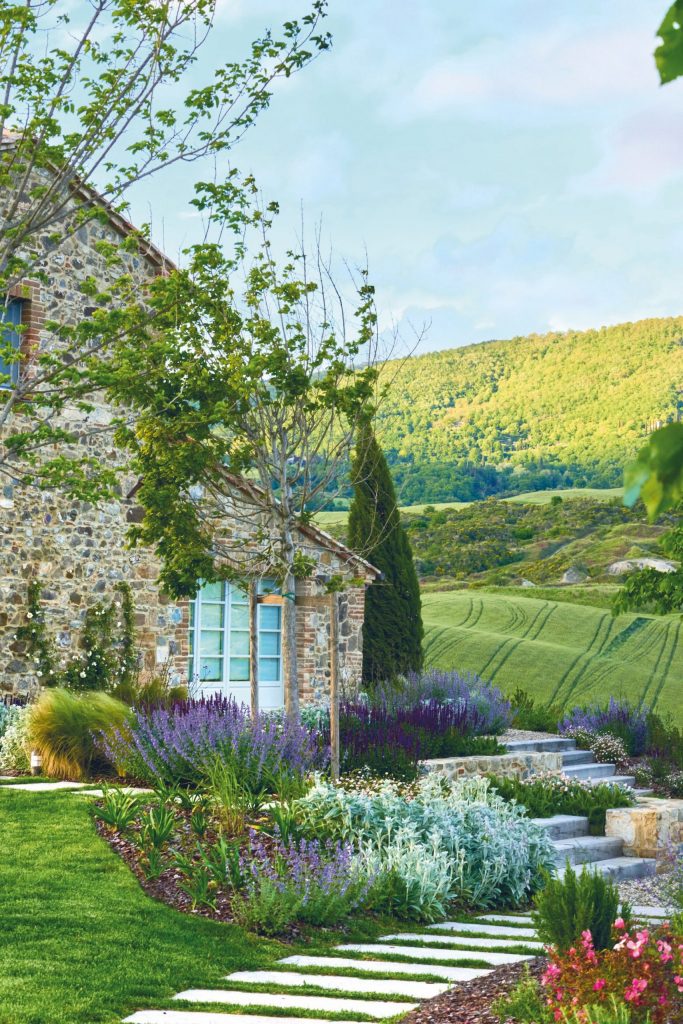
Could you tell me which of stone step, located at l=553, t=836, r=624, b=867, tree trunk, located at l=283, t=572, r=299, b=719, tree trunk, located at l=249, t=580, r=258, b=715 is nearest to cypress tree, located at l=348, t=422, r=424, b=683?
tree trunk, located at l=249, t=580, r=258, b=715

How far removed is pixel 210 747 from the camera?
8766mm

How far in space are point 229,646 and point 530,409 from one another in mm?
45475

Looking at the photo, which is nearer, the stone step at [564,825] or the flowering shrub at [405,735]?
the stone step at [564,825]

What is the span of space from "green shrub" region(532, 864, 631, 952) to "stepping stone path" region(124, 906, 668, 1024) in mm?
683

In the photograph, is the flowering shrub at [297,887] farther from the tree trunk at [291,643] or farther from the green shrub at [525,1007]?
the tree trunk at [291,643]

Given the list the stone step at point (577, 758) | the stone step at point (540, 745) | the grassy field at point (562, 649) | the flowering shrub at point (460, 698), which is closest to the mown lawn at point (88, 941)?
the flowering shrub at point (460, 698)

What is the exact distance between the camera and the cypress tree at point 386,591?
16969mm

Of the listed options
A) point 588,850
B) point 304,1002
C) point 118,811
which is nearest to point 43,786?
point 118,811

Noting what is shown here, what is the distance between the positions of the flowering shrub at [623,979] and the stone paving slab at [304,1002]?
2.39 ft

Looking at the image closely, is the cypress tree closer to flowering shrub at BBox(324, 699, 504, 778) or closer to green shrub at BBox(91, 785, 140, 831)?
flowering shrub at BBox(324, 699, 504, 778)

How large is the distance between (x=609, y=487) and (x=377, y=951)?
43382 millimetres

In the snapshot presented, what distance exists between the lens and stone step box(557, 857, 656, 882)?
9055 mm

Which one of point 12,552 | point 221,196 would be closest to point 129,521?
point 12,552

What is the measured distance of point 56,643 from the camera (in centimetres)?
1352
